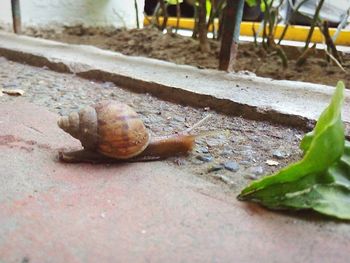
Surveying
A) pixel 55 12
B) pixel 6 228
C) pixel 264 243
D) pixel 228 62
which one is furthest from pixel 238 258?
pixel 55 12

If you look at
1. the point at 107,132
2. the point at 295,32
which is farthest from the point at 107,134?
the point at 295,32

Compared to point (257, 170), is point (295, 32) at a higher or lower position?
lower

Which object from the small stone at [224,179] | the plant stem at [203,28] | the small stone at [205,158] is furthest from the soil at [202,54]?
the small stone at [224,179]

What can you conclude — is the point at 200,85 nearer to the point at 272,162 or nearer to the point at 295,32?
the point at 272,162

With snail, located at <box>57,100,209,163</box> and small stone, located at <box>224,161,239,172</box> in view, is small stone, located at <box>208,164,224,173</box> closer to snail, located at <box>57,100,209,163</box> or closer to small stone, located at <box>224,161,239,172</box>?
small stone, located at <box>224,161,239,172</box>

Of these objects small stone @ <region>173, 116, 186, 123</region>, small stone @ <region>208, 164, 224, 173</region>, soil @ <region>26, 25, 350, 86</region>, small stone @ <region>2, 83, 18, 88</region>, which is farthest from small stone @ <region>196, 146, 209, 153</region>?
soil @ <region>26, 25, 350, 86</region>

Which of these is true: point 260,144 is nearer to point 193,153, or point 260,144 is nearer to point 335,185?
point 193,153
